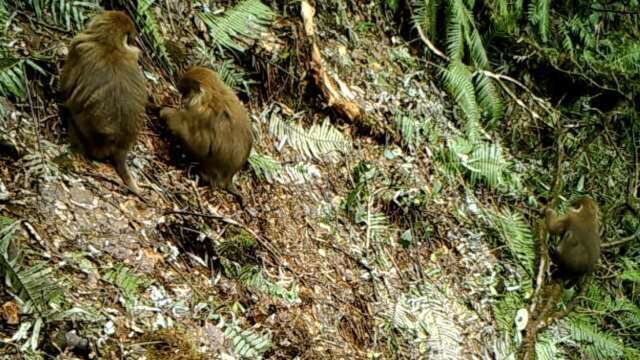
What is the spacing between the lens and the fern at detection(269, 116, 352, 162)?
5.75m

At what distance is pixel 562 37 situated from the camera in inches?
358

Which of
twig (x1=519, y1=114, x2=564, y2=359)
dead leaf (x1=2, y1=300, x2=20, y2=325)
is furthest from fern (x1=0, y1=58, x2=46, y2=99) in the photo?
twig (x1=519, y1=114, x2=564, y2=359)

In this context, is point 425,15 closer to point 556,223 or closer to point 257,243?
point 556,223

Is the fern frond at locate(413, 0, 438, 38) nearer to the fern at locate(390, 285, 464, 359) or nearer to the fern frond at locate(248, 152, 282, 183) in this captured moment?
the fern frond at locate(248, 152, 282, 183)

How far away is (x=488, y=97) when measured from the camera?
7781 mm

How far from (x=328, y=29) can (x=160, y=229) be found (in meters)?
3.41

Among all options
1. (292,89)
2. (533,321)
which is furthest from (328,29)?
(533,321)

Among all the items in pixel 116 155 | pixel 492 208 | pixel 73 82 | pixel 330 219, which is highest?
pixel 73 82

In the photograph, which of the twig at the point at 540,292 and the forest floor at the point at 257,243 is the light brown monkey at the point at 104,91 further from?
the twig at the point at 540,292

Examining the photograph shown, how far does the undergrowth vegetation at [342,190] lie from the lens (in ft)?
12.3

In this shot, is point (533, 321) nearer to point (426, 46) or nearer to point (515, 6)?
point (426, 46)

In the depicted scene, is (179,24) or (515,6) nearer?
(179,24)

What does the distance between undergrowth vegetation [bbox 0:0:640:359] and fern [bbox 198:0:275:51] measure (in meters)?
0.02

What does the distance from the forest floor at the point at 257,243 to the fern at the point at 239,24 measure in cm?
18
